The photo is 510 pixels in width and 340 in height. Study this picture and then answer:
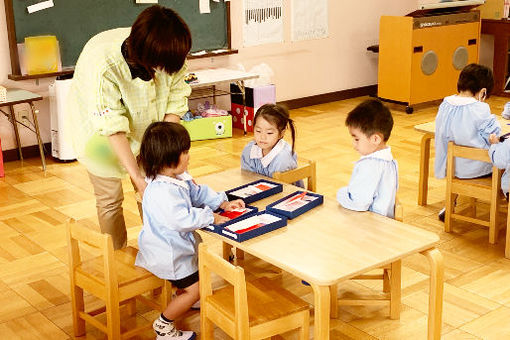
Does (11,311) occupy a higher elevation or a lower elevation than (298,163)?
lower

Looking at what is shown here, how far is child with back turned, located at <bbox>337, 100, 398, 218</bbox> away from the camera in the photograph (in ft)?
8.89

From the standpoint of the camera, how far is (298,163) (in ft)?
11.8

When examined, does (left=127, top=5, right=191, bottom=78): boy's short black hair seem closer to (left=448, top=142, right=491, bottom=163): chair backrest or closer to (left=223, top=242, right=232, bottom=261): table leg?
(left=223, top=242, right=232, bottom=261): table leg

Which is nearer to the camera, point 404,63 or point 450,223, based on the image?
point 450,223

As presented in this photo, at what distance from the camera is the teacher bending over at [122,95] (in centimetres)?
251

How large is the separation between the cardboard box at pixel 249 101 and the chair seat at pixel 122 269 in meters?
3.38

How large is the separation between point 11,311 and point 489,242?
2.39 metres

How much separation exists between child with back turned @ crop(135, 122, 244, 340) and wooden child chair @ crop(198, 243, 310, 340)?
0.66ft

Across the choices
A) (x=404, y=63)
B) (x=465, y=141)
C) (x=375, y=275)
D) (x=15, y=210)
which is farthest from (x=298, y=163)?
(x=404, y=63)

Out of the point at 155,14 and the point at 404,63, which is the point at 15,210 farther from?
the point at 404,63

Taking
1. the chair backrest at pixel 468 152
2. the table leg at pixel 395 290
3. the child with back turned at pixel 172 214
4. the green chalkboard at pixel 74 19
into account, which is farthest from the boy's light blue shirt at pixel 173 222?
the green chalkboard at pixel 74 19

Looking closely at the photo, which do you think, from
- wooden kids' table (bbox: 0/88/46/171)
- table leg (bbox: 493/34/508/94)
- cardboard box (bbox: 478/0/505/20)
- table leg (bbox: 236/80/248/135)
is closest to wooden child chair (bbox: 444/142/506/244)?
table leg (bbox: 236/80/248/135)

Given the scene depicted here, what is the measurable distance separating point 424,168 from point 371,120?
1595mm

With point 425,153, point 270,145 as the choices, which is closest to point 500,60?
point 425,153
